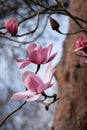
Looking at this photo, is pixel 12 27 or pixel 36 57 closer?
pixel 36 57

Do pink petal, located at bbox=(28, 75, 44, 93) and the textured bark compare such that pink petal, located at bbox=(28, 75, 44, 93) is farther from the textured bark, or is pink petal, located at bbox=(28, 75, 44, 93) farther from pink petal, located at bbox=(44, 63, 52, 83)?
the textured bark

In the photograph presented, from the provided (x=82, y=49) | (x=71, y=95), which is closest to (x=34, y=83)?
(x=82, y=49)

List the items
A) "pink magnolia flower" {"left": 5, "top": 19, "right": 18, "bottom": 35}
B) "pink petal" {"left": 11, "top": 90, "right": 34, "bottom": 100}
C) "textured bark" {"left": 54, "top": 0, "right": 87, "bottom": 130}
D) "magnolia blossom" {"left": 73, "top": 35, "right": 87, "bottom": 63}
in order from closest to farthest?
1. "pink petal" {"left": 11, "top": 90, "right": 34, "bottom": 100}
2. "magnolia blossom" {"left": 73, "top": 35, "right": 87, "bottom": 63}
3. "pink magnolia flower" {"left": 5, "top": 19, "right": 18, "bottom": 35}
4. "textured bark" {"left": 54, "top": 0, "right": 87, "bottom": 130}

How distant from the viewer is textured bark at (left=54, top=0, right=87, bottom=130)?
1974mm

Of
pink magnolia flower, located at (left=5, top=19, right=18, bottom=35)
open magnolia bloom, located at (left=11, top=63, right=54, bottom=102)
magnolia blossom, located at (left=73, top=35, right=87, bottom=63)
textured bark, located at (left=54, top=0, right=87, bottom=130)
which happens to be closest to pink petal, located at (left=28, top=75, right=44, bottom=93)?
open magnolia bloom, located at (left=11, top=63, right=54, bottom=102)

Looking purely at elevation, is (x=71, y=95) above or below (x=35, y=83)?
below

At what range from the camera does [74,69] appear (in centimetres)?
215

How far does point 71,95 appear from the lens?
2.11 metres

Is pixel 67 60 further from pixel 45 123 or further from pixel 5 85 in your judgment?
pixel 45 123

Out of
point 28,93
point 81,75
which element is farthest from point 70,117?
point 28,93

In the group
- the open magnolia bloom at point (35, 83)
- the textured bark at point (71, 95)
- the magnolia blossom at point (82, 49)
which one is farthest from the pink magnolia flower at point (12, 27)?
the textured bark at point (71, 95)

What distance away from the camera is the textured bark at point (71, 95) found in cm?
197

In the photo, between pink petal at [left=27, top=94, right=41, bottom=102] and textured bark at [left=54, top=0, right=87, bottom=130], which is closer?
pink petal at [left=27, top=94, right=41, bottom=102]

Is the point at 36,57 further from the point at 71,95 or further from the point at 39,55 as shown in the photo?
the point at 71,95
